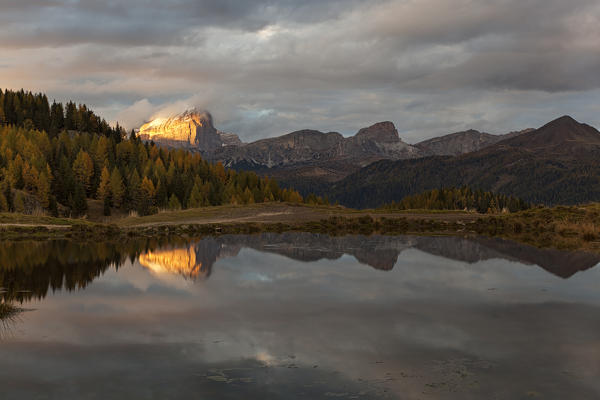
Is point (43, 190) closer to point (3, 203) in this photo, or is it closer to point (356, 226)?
point (3, 203)

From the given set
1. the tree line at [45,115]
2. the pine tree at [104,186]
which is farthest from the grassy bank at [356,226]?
the tree line at [45,115]

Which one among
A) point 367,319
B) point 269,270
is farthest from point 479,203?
point 367,319

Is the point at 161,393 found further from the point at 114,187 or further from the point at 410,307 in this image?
the point at 114,187

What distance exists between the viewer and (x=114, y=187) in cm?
10031

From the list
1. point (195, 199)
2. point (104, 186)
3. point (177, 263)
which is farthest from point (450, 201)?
point (177, 263)

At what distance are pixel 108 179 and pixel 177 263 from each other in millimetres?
79194

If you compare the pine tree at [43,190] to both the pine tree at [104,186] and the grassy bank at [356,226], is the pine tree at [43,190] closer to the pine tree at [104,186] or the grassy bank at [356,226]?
the pine tree at [104,186]

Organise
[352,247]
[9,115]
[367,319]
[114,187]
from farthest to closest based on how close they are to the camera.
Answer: [9,115] → [114,187] → [352,247] → [367,319]

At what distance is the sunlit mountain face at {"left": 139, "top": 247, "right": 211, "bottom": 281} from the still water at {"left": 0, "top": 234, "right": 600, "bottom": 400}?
0.19 m

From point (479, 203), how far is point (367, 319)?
12038 cm

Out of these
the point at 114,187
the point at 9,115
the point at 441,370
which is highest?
the point at 9,115

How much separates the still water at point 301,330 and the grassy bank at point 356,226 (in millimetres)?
18000

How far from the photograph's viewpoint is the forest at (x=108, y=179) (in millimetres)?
91375

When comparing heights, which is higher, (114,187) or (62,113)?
(62,113)
